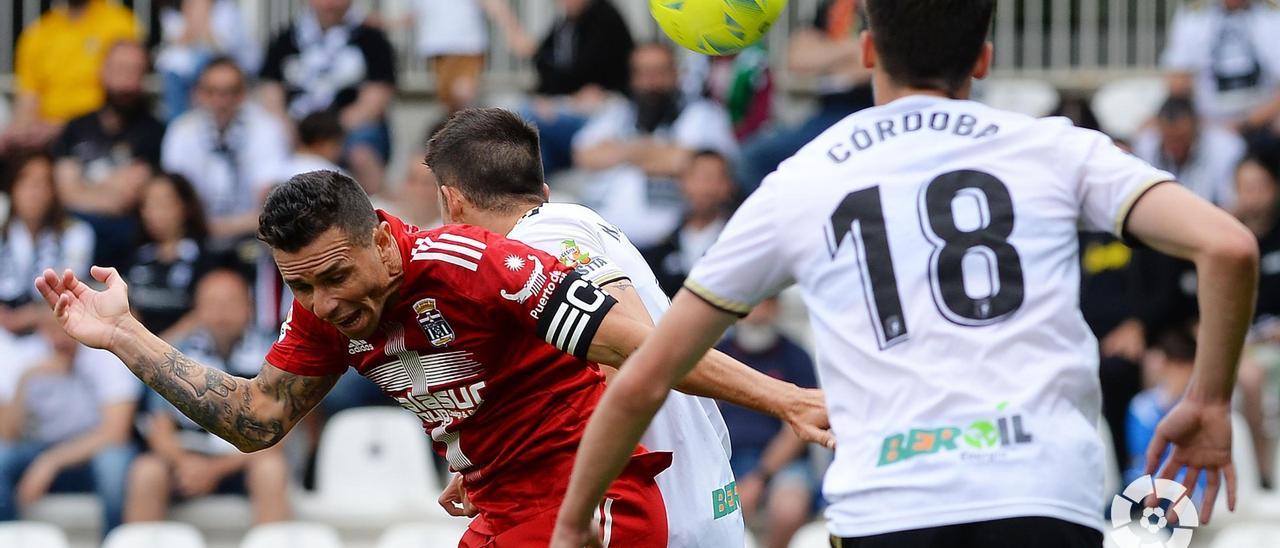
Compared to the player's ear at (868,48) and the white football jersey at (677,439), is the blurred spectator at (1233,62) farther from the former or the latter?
the player's ear at (868,48)

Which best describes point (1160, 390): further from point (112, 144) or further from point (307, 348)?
point (112, 144)

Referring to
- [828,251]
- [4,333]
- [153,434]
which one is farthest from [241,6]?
[828,251]

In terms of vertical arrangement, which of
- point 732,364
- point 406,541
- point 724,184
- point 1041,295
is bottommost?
point 406,541

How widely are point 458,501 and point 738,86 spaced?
6.74 meters

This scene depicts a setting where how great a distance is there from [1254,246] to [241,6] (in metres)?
12.2

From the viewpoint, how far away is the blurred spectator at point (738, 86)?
462 inches

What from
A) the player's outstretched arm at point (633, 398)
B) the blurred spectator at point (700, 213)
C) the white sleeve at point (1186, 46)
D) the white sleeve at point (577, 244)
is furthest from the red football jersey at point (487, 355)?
the white sleeve at point (1186, 46)

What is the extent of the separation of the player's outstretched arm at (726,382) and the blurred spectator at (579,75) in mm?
7517

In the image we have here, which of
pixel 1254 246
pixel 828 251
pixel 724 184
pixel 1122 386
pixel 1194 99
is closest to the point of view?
pixel 1254 246

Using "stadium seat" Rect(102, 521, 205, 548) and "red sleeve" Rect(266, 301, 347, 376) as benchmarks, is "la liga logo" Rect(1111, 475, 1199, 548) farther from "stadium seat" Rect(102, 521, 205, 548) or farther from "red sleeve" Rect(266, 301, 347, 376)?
"stadium seat" Rect(102, 521, 205, 548)

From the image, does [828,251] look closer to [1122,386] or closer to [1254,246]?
[1254,246]

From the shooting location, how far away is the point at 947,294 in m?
3.29

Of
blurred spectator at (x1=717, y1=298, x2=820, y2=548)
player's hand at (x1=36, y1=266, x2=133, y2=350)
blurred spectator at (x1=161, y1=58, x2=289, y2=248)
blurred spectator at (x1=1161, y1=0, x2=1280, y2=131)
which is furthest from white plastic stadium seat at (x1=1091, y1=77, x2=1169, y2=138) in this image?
player's hand at (x1=36, y1=266, x2=133, y2=350)

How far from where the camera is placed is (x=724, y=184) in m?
10.6
